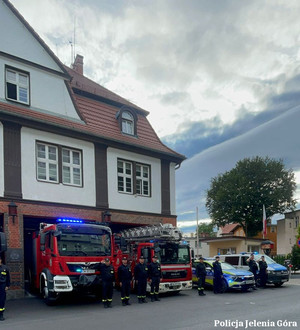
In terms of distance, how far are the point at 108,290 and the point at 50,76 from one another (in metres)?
10.8

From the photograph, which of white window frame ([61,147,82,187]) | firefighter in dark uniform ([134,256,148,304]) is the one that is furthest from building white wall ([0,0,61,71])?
firefighter in dark uniform ([134,256,148,304])

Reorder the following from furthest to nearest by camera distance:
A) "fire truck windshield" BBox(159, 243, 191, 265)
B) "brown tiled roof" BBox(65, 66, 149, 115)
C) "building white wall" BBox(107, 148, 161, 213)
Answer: "brown tiled roof" BBox(65, 66, 149, 115) → "building white wall" BBox(107, 148, 161, 213) → "fire truck windshield" BBox(159, 243, 191, 265)

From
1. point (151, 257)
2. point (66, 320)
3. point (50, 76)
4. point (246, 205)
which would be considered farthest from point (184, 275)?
point (246, 205)

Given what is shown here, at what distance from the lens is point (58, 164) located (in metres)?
18.5

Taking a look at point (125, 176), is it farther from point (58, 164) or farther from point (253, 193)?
point (253, 193)

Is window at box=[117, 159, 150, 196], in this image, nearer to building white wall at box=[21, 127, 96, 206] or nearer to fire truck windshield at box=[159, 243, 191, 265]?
building white wall at box=[21, 127, 96, 206]

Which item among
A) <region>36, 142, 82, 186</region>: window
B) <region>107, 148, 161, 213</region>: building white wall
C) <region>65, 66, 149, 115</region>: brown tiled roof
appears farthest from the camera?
<region>65, 66, 149, 115</region>: brown tiled roof

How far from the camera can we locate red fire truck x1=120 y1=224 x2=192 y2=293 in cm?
1598

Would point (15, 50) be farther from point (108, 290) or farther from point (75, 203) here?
point (108, 290)

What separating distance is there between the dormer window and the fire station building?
0.06m

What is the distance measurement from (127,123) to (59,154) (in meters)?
5.49

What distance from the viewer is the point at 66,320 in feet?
36.1

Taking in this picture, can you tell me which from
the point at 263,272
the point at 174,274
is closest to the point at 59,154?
the point at 174,274

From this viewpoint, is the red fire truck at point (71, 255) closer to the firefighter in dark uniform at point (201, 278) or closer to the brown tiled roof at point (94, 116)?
the firefighter in dark uniform at point (201, 278)
